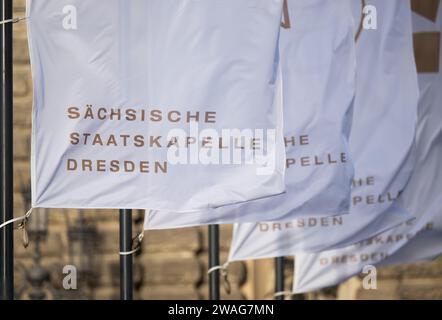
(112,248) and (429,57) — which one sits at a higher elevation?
(429,57)

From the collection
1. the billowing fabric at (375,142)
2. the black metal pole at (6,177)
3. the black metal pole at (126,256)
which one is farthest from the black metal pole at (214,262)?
the black metal pole at (6,177)

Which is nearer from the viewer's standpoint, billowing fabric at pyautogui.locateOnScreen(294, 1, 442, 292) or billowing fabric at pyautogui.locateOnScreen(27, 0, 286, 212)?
billowing fabric at pyautogui.locateOnScreen(27, 0, 286, 212)

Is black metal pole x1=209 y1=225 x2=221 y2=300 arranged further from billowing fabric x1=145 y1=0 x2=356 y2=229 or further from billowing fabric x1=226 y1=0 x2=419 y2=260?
billowing fabric x1=145 y1=0 x2=356 y2=229

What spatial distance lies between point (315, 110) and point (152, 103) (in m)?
1.77

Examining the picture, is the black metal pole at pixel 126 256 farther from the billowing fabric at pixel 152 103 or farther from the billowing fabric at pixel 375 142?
the billowing fabric at pixel 375 142

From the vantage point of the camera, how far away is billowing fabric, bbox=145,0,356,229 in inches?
362

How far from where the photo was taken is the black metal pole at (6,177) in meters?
7.88

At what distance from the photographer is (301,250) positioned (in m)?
10.7

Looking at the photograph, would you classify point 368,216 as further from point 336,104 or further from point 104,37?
point 104,37

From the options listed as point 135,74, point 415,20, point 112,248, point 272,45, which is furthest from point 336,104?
point 112,248

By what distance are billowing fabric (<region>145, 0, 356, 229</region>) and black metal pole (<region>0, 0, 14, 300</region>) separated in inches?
55.2

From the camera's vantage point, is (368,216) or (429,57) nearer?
(368,216)

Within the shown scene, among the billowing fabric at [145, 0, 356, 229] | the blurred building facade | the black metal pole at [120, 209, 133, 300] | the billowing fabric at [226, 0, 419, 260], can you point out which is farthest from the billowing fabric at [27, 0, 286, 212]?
the blurred building facade

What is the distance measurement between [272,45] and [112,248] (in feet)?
21.0
